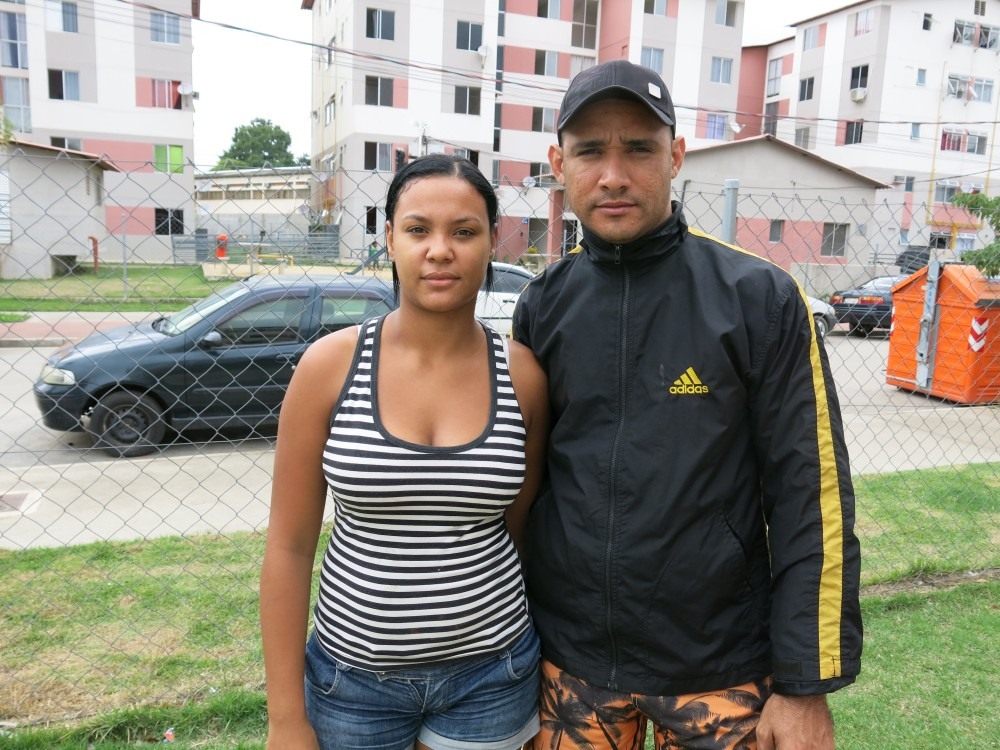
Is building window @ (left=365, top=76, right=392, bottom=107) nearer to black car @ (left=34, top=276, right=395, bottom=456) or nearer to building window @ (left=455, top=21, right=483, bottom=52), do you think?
building window @ (left=455, top=21, right=483, bottom=52)

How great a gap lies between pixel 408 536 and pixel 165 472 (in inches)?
206

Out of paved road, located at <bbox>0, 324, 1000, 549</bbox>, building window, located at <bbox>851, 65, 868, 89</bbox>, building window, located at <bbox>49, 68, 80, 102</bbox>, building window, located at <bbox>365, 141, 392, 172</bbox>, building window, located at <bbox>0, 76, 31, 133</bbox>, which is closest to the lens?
paved road, located at <bbox>0, 324, 1000, 549</bbox>

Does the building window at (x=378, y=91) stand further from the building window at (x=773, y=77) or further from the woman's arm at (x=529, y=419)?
the woman's arm at (x=529, y=419)

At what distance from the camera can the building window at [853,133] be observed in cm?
4100

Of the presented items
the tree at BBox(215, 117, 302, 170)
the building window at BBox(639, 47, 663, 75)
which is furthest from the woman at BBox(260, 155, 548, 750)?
the tree at BBox(215, 117, 302, 170)

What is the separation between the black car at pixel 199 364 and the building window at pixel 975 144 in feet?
149

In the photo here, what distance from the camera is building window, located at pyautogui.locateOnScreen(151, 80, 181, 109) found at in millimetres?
32531

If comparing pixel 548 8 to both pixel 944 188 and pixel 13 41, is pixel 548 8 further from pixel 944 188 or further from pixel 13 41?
pixel 13 41

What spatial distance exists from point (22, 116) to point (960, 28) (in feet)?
148

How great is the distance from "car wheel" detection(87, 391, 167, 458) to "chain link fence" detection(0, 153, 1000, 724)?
21 mm

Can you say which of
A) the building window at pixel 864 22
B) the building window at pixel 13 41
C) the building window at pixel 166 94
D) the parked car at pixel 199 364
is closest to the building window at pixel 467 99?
the building window at pixel 166 94

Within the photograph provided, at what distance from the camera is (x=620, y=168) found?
174 cm

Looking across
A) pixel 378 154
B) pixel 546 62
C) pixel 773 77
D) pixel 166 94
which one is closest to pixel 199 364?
pixel 378 154

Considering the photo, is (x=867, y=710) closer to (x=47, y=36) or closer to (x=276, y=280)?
(x=276, y=280)
